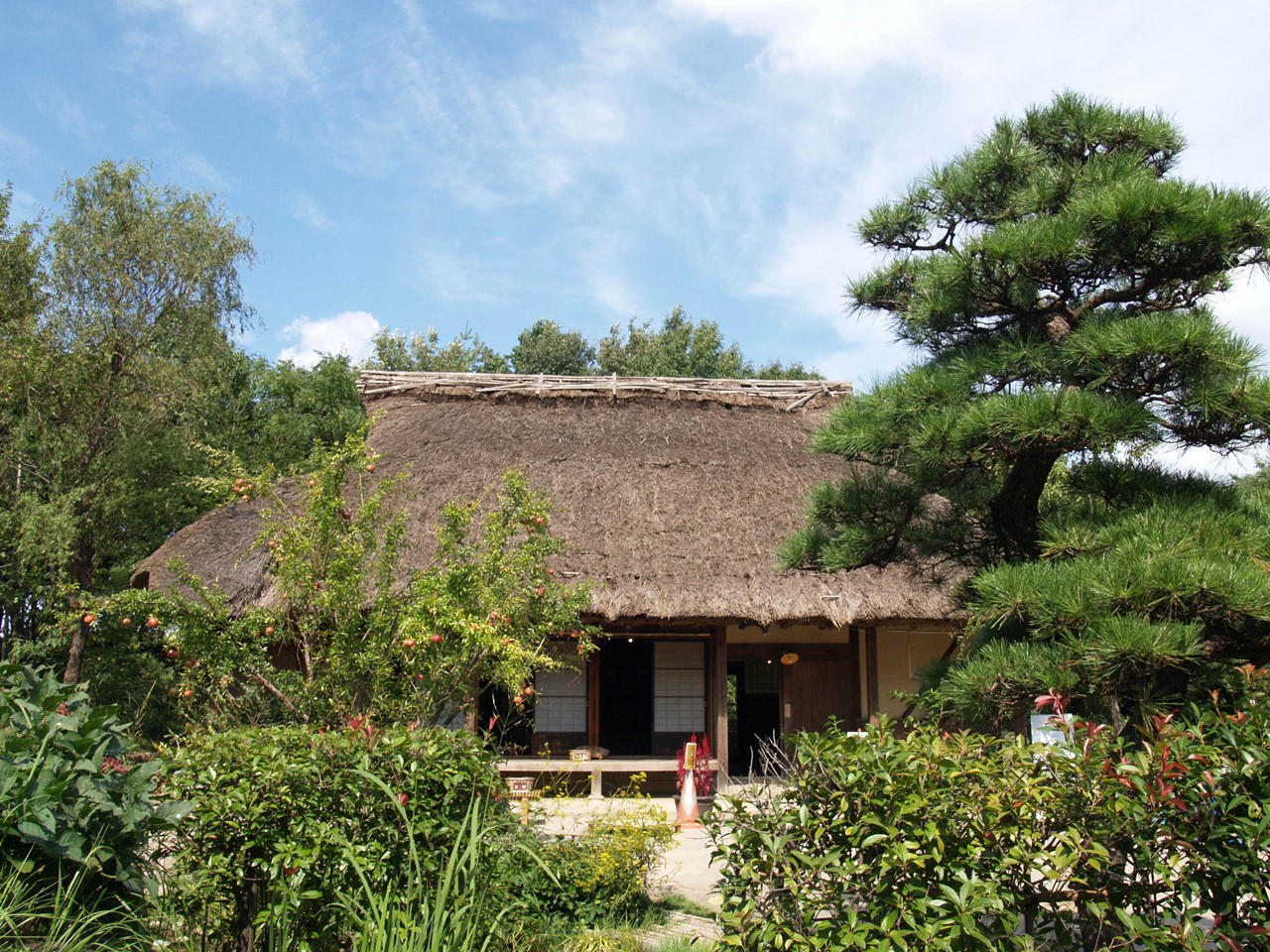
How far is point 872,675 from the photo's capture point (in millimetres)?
10852

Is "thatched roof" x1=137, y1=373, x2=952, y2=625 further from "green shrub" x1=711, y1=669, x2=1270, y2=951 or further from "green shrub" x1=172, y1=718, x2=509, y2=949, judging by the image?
"green shrub" x1=711, y1=669, x2=1270, y2=951

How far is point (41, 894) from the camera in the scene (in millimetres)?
3039

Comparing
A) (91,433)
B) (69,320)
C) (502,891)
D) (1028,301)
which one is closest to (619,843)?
(502,891)

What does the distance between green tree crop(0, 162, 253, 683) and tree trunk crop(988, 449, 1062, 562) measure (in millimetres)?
11741

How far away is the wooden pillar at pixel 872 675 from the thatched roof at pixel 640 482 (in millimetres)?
1067

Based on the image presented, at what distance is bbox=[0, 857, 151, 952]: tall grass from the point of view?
2898 millimetres

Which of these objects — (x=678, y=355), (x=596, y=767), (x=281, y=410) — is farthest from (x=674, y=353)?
(x=596, y=767)

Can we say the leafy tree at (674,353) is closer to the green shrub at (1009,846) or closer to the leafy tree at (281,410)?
the leafy tree at (281,410)

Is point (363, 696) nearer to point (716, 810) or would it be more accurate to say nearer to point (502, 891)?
point (502, 891)

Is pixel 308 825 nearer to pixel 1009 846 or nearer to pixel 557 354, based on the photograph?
pixel 1009 846

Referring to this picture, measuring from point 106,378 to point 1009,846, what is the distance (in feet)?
43.5

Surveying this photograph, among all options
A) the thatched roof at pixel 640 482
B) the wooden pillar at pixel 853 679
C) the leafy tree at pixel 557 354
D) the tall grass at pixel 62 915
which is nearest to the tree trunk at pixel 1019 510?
the thatched roof at pixel 640 482

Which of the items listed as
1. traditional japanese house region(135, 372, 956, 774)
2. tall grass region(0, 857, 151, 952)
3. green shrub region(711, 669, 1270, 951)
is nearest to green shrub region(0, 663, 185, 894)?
tall grass region(0, 857, 151, 952)

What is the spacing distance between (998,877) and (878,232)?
11.1 ft
